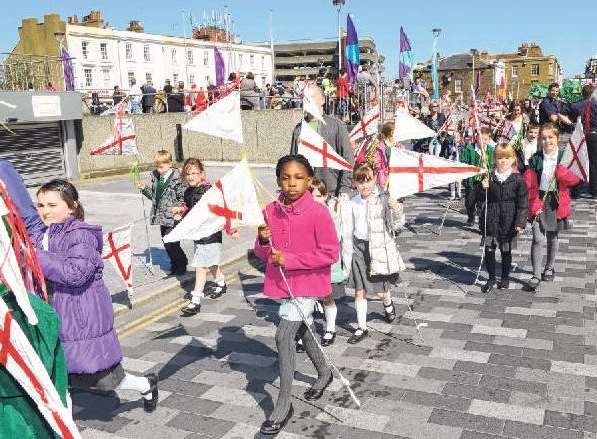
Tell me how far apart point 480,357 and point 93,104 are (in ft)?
67.9

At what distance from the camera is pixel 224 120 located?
18.0ft

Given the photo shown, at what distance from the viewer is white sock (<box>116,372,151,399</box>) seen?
13.8 feet

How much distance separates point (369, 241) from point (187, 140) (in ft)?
60.5

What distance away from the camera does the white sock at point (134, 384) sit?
4.21m

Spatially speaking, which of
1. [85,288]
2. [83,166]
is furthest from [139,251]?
[83,166]

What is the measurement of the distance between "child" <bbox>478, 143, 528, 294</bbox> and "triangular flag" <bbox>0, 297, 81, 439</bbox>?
5459 mm

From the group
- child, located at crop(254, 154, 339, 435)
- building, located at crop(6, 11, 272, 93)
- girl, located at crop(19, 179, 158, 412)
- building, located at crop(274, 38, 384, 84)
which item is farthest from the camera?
building, located at crop(274, 38, 384, 84)

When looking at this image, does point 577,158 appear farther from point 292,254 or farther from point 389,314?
point 292,254

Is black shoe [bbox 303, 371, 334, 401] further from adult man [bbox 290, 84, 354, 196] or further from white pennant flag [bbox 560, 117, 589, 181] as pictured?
white pennant flag [bbox 560, 117, 589, 181]

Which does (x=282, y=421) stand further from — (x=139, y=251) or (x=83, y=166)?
(x=83, y=166)

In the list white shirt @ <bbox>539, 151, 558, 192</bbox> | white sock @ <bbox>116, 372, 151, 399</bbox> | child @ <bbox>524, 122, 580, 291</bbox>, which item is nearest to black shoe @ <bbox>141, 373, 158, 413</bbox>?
white sock @ <bbox>116, 372, 151, 399</bbox>

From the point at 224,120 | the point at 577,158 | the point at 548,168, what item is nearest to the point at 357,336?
the point at 224,120

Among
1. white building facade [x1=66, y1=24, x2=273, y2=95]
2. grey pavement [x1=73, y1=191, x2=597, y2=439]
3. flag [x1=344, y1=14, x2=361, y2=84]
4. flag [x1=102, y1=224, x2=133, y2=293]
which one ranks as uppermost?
white building facade [x1=66, y1=24, x2=273, y2=95]

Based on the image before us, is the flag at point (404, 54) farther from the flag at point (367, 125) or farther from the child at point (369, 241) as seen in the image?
the child at point (369, 241)
